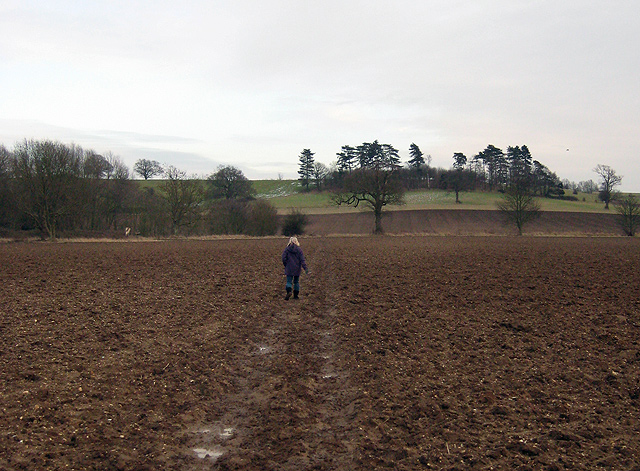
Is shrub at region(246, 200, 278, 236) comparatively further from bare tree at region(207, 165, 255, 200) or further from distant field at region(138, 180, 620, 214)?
distant field at region(138, 180, 620, 214)

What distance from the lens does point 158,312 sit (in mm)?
12234

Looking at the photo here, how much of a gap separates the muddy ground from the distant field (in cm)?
6145

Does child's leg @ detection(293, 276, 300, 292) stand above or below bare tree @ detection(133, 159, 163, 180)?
below

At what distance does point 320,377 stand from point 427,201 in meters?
85.0

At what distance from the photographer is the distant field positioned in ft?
269

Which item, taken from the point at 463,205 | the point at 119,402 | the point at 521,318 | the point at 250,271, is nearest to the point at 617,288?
the point at 521,318

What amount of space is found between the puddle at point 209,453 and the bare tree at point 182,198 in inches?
1888

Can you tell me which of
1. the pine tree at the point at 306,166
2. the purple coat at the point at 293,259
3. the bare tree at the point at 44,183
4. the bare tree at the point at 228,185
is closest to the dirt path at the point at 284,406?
the purple coat at the point at 293,259

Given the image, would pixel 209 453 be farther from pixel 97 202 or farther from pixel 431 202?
pixel 431 202

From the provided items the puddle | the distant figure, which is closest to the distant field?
the distant figure

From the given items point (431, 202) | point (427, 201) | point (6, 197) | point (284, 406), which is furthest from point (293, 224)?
point (284, 406)

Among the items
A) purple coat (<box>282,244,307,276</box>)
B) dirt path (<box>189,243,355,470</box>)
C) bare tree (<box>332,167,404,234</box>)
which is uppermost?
bare tree (<box>332,167,404,234</box>)

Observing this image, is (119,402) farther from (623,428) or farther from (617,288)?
(617,288)

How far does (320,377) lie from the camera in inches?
318
